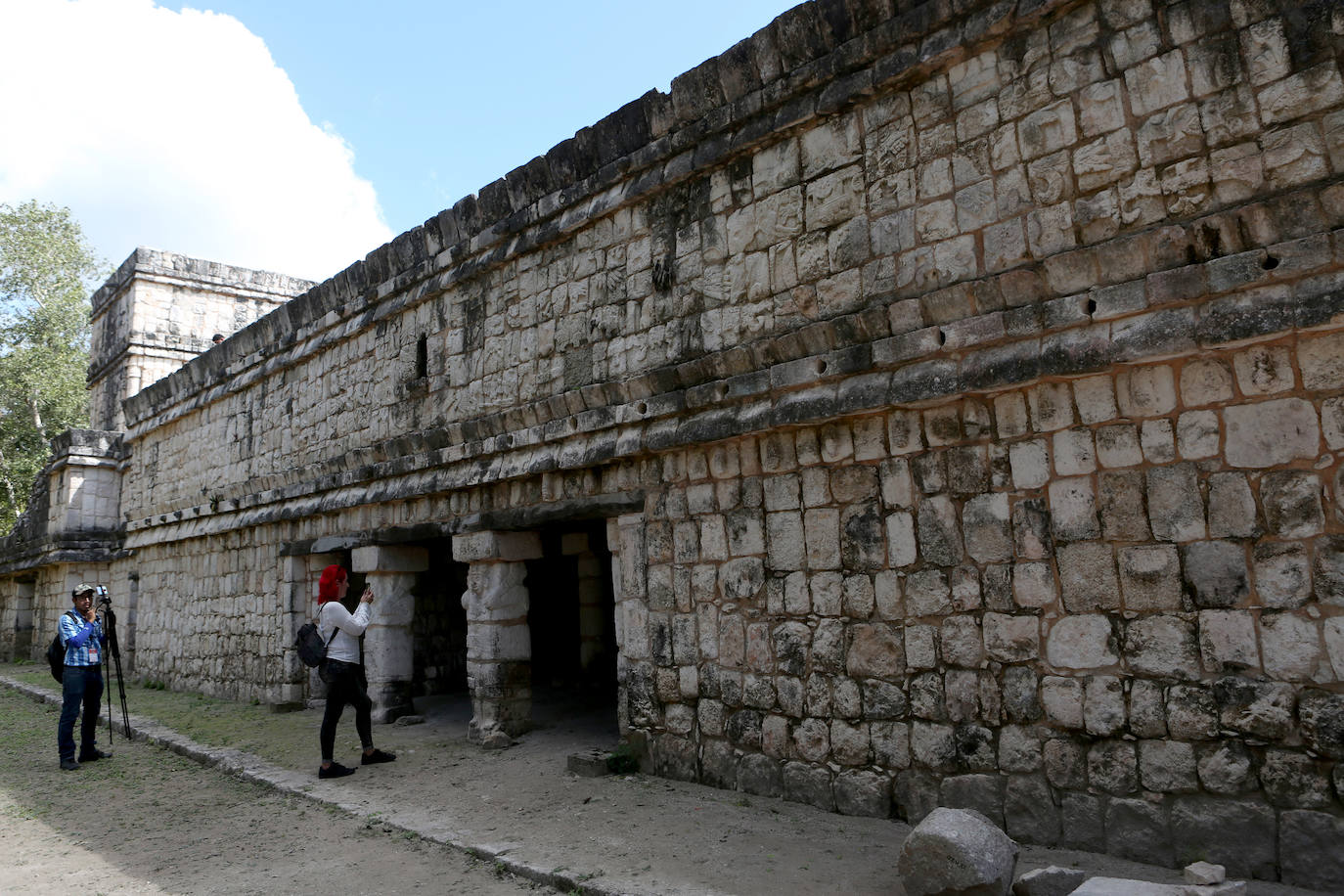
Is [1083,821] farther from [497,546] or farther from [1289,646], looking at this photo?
[497,546]

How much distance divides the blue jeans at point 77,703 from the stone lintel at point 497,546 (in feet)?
11.7

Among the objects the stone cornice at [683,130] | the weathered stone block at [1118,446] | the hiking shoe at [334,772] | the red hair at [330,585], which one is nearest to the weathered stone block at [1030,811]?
the weathered stone block at [1118,446]

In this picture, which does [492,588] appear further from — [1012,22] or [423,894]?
[1012,22]

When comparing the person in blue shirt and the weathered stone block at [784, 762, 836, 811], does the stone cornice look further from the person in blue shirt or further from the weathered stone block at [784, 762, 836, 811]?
the weathered stone block at [784, 762, 836, 811]

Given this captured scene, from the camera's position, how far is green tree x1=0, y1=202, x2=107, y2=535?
916 inches

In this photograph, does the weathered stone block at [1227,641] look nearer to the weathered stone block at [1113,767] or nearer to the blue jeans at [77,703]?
the weathered stone block at [1113,767]

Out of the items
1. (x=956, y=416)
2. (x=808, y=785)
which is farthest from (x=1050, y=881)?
(x=956, y=416)

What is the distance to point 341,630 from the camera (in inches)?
261

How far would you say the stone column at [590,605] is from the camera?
8.89 m

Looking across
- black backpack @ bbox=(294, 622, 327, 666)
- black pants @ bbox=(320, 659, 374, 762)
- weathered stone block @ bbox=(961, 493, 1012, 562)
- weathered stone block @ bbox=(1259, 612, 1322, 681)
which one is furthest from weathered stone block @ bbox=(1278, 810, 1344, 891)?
black backpack @ bbox=(294, 622, 327, 666)

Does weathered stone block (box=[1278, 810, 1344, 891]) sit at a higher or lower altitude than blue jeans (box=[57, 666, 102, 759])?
lower

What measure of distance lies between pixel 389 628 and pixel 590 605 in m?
2.09

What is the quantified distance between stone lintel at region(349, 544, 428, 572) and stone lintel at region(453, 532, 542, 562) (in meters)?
1.34

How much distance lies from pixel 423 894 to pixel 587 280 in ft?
14.7
